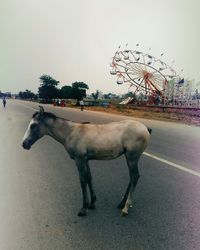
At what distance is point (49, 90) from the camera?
6.43 meters

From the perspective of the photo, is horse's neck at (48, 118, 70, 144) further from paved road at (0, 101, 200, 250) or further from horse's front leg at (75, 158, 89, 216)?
paved road at (0, 101, 200, 250)

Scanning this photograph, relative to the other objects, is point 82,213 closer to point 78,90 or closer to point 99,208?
point 99,208

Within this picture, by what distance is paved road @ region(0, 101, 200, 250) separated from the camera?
305 cm

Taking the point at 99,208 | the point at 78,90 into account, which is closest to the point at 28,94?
the point at 78,90

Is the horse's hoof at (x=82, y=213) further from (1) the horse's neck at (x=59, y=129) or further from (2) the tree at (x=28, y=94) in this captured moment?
(2) the tree at (x=28, y=94)

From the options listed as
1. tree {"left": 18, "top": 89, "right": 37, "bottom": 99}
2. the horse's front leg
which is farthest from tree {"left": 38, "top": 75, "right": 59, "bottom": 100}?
the horse's front leg

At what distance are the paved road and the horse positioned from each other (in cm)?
34

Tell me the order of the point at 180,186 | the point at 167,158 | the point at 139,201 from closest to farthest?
the point at 139,201 < the point at 180,186 < the point at 167,158

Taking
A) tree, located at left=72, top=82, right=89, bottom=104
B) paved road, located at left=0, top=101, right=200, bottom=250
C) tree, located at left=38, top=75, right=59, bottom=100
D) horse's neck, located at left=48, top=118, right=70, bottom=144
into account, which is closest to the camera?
paved road, located at left=0, top=101, right=200, bottom=250

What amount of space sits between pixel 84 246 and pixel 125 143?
138 cm

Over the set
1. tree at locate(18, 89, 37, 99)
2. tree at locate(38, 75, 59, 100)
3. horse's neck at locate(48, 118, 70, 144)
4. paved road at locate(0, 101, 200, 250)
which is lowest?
paved road at locate(0, 101, 200, 250)

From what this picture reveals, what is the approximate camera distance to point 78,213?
148 inches

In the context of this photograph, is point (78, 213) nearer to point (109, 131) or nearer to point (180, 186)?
point (109, 131)

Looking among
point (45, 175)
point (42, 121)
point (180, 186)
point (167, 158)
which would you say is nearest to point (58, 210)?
point (42, 121)
